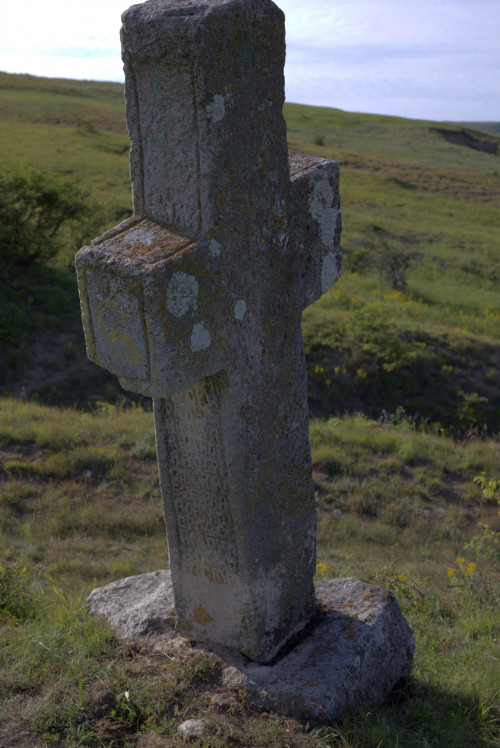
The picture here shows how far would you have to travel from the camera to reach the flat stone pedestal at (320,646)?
10.2 feet

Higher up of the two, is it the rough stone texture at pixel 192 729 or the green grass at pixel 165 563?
the rough stone texture at pixel 192 729

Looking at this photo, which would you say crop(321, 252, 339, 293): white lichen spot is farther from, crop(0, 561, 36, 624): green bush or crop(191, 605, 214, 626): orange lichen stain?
crop(0, 561, 36, 624): green bush

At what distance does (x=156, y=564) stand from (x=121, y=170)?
2097cm

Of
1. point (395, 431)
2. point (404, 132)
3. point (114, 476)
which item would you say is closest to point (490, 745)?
point (114, 476)

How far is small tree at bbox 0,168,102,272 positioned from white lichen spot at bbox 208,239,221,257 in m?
10.9

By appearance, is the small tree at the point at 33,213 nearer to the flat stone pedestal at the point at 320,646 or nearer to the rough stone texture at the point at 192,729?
the flat stone pedestal at the point at 320,646

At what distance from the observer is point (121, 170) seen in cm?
2412

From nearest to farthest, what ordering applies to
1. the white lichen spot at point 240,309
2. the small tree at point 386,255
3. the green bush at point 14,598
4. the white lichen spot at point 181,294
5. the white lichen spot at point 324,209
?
the white lichen spot at point 181,294 → the white lichen spot at point 240,309 → the white lichen spot at point 324,209 → the green bush at point 14,598 → the small tree at point 386,255

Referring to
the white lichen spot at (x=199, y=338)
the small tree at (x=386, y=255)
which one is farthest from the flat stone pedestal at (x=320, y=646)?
the small tree at (x=386, y=255)

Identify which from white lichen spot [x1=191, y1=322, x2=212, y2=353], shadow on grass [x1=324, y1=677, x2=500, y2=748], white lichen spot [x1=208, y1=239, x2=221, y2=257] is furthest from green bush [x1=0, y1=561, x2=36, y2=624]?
white lichen spot [x1=208, y1=239, x2=221, y2=257]

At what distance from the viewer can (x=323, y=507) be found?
680cm

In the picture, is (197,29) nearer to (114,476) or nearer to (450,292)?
(114,476)

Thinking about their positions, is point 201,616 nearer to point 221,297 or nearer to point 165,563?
point 221,297

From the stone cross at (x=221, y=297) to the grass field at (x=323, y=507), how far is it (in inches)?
22.2
